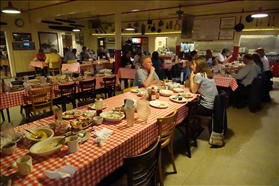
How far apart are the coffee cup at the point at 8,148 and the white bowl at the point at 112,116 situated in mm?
774

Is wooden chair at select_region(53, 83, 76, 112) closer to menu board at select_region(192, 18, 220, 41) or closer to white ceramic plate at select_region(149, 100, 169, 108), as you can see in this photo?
white ceramic plate at select_region(149, 100, 169, 108)

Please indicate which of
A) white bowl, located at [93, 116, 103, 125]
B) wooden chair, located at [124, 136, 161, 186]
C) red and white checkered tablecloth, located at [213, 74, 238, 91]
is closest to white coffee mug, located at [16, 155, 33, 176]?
wooden chair, located at [124, 136, 161, 186]

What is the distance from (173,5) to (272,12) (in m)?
4.45

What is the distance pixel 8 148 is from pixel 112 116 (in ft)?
2.93

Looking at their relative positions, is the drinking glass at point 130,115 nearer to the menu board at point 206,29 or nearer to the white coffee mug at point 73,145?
the white coffee mug at point 73,145

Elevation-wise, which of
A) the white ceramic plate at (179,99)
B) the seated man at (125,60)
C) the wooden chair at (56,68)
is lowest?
the white ceramic plate at (179,99)

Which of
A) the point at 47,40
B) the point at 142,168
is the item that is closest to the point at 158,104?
the point at 142,168

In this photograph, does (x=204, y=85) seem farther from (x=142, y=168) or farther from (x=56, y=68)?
(x=56, y=68)

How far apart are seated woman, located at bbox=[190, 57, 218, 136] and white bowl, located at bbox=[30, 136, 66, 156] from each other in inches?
83.8

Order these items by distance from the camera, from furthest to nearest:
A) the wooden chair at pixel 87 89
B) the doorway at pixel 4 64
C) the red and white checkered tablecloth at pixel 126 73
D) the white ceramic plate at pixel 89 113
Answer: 1. the red and white checkered tablecloth at pixel 126 73
2. the wooden chair at pixel 87 89
3. the white ceramic plate at pixel 89 113
4. the doorway at pixel 4 64

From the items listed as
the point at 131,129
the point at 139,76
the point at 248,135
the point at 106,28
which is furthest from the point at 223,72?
the point at 106,28

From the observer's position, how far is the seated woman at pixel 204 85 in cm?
285

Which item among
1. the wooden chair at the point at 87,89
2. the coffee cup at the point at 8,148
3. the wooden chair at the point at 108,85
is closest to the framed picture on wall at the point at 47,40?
the wooden chair at the point at 108,85

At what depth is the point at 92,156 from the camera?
A: 4.27 feet
